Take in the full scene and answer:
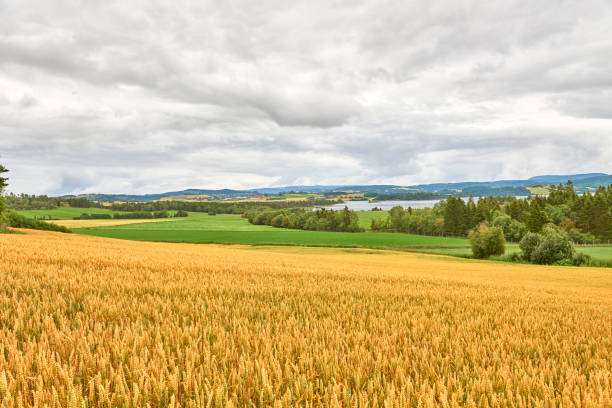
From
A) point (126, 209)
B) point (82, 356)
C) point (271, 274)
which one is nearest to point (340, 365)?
point (82, 356)

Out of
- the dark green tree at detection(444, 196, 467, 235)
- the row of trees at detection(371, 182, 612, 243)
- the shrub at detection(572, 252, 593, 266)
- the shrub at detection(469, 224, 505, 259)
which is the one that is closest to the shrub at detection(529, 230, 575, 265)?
the shrub at detection(572, 252, 593, 266)

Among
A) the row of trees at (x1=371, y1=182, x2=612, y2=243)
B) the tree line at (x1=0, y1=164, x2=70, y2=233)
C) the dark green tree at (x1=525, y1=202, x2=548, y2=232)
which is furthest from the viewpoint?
the row of trees at (x1=371, y1=182, x2=612, y2=243)

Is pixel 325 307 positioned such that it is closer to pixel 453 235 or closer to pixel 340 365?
pixel 340 365

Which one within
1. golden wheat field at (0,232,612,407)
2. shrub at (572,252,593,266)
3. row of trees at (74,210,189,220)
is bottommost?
shrub at (572,252,593,266)

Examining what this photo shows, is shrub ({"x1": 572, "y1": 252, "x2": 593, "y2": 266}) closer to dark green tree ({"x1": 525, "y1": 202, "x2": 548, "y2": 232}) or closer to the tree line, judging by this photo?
dark green tree ({"x1": 525, "y1": 202, "x2": 548, "y2": 232})

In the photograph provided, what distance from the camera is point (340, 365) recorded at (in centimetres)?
265

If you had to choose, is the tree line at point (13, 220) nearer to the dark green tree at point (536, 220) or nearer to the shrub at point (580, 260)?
the shrub at point (580, 260)

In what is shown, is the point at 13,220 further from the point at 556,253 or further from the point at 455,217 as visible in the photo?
the point at 455,217

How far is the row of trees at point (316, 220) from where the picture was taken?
126 meters

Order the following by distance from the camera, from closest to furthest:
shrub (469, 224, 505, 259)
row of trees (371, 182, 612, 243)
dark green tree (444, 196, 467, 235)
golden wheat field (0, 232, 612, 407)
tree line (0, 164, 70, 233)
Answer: golden wheat field (0, 232, 612, 407)
tree line (0, 164, 70, 233)
shrub (469, 224, 505, 259)
row of trees (371, 182, 612, 243)
dark green tree (444, 196, 467, 235)

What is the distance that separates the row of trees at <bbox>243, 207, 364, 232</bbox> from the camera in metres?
126

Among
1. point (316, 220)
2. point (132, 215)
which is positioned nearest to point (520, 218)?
point (316, 220)

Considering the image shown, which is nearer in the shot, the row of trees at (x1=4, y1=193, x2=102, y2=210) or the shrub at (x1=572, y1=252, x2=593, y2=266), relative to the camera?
the shrub at (x1=572, y1=252, x2=593, y2=266)

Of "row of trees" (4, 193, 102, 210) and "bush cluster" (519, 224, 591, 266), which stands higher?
"row of trees" (4, 193, 102, 210)
